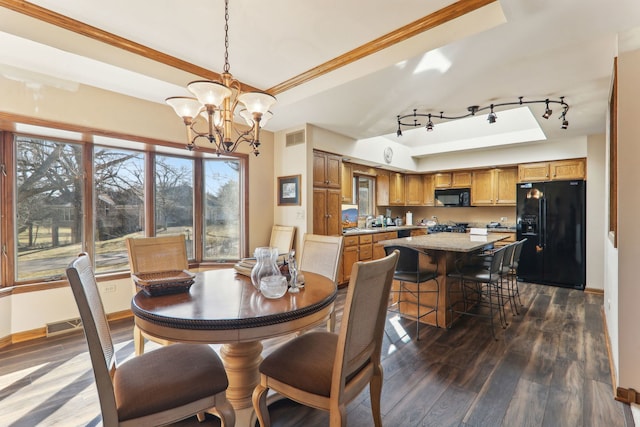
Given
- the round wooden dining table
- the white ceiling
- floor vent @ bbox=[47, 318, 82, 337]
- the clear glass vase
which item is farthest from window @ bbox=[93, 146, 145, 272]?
the clear glass vase

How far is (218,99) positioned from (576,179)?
559cm

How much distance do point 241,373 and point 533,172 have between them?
5798 millimetres

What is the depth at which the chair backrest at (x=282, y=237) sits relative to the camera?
4.35m

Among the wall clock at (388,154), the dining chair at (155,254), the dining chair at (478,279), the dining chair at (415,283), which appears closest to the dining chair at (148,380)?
the dining chair at (155,254)

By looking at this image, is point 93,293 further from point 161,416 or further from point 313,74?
point 313,74

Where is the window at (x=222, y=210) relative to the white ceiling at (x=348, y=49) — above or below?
below

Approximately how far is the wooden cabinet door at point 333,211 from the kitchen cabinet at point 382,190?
2044mm

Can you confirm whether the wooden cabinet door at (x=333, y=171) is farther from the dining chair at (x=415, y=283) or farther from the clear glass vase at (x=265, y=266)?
the clear glass vase at (x=265, y=266)

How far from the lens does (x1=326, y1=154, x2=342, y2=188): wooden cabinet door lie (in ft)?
15.4

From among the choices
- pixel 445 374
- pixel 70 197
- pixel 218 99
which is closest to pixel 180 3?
pixel 218 99

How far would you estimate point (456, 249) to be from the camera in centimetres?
293

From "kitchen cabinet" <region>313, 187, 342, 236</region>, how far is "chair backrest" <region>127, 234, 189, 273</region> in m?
2.11

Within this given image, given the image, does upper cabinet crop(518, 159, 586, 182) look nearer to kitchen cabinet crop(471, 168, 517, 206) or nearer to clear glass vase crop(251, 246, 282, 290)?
kitchen cabinet crop(471, 168, 517, 206)

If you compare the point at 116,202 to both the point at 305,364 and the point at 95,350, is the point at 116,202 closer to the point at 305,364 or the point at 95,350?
the point at 95,350
